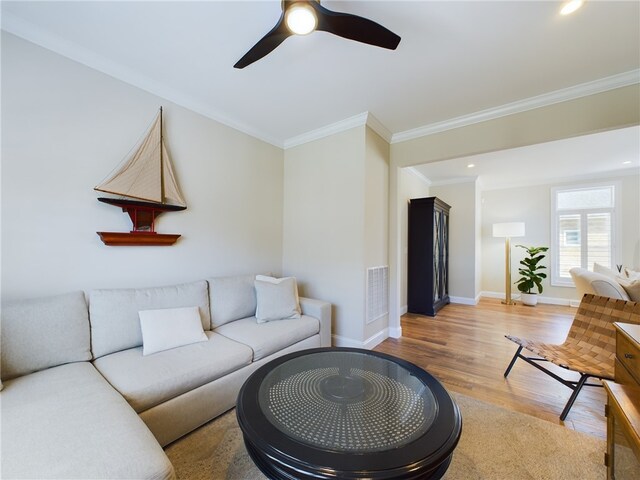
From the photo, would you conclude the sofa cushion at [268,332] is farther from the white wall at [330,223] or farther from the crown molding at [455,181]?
the crown molding at [455,181]

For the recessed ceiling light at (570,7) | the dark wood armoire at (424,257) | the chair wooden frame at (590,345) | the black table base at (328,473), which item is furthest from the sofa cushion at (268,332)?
the recessed ceiling light at (570,7)

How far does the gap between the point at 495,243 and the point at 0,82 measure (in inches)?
292

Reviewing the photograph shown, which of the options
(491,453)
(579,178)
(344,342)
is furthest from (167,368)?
(579,178)

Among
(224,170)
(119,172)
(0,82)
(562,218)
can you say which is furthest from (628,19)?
(562,218)

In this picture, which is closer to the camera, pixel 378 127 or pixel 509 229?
pixel 378 127

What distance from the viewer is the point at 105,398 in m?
1.19

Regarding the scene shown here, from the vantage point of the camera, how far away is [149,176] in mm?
2131

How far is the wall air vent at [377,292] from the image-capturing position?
9.68 ft

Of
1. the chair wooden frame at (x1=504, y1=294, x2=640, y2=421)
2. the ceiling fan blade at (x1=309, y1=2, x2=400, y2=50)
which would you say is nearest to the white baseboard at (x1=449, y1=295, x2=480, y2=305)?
the chair wooden frame at (x1=504, y1=294, x2=640, y2=421)

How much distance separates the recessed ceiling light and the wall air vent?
7.85 feet

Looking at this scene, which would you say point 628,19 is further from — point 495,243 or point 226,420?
point 495,243

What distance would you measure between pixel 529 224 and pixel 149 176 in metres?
6.83

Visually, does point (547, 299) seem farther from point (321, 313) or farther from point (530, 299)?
point (321, 313)

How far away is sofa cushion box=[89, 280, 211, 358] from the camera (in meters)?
1.70
